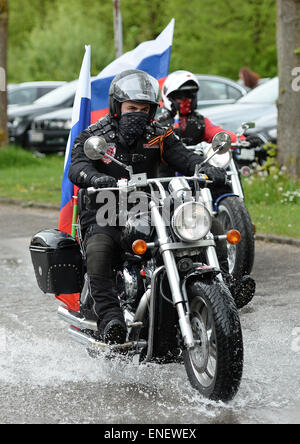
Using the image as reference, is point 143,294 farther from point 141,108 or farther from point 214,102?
point 214,102

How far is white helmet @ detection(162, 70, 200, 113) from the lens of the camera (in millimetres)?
8312

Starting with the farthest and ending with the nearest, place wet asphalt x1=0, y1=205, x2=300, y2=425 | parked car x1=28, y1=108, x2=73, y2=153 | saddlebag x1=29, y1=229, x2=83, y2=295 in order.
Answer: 1. parked car x1=28, y1=108, x2=73, y2=153
2. saddlebag x1=29, y1=229, x2=83, y2=295
3. wet asphalt x1=0, y1=205, x2=300, y2=425

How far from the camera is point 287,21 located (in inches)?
469

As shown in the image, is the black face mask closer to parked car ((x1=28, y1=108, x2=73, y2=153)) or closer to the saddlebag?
the saddlebag

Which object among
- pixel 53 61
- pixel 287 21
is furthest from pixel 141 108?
pixel 53 61

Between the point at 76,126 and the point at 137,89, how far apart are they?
1.18 m

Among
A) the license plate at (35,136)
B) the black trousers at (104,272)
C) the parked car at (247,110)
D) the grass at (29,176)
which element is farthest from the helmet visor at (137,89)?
the license plate at (35,136)

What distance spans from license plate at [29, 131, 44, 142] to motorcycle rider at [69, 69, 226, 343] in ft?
49.2

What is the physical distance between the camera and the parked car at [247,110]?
14.6 meters

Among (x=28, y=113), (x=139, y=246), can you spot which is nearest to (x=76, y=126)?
(x=139, y=246)

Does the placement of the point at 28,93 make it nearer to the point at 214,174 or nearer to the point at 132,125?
the point at 132,125

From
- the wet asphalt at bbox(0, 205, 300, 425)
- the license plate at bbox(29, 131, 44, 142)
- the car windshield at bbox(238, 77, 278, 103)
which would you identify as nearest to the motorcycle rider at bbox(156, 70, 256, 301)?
the wet asphalt at bbox(0, 205, 300, 425)

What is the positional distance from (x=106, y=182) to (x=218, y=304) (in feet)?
3.02

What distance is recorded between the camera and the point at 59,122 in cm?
2030
